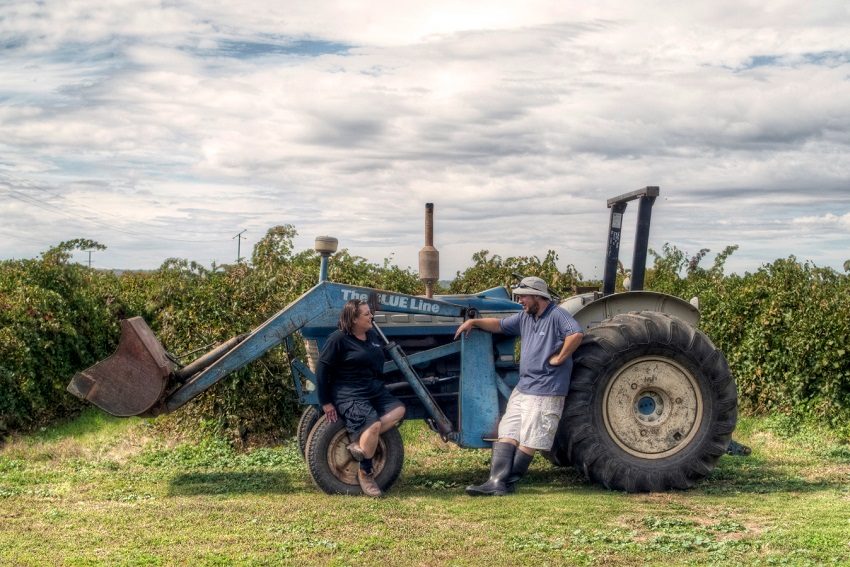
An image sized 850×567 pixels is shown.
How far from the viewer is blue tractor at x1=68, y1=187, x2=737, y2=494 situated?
26.5 feet

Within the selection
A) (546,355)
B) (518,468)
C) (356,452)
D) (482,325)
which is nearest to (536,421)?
(518,468)

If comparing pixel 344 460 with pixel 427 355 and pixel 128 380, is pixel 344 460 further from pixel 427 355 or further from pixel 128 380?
pixel 128 380

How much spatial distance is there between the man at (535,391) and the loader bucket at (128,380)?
262 centimetres

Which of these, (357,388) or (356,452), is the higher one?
(357,388)

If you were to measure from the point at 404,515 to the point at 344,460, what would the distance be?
3.15ft

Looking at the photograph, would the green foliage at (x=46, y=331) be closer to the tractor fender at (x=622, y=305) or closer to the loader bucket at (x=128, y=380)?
the loader bucket at (x=128, y=380)

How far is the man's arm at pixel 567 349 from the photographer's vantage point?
320 inches

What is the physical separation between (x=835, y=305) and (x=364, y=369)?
6.27 metres

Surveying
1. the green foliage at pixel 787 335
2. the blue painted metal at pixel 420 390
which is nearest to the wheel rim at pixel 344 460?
the blue painted metal at pixel 420 390

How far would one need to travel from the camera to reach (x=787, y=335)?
12078mm

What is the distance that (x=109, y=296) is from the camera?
46.5 feet

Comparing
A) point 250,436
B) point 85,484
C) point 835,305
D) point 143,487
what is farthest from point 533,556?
point 835,305

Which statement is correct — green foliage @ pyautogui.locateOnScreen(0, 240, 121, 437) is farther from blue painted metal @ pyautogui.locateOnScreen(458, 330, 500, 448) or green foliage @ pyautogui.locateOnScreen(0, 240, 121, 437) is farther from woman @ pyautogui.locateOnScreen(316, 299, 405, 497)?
blue painted metal @ pyautogui.locateOnScreen(458, 330, 500, 448)

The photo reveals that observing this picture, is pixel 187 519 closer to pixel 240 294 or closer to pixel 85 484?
pixel 85 484
